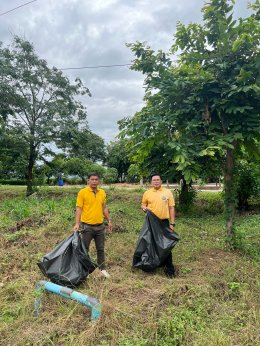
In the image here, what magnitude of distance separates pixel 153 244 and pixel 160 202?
2.11ft

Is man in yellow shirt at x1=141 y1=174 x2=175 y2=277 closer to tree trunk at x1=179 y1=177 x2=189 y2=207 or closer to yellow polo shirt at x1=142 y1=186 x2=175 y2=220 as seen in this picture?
yellow polo shirt at x1=142 y1=186 x2=175 y2=220

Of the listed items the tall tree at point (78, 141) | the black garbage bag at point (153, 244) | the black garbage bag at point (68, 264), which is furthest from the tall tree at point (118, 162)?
the black garbage bag at point (68, 264)

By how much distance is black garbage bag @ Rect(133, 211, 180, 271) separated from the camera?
15.6 ft

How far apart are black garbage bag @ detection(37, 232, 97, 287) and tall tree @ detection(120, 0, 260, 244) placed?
1.84m

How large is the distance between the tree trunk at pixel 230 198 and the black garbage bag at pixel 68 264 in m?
2.95

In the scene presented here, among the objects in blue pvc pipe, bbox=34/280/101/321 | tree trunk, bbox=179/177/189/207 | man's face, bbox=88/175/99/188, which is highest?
man's face, bbox=88/175/99/188

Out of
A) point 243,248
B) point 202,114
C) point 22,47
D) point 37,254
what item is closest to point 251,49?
point 202,114

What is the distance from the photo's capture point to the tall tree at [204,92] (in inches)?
193

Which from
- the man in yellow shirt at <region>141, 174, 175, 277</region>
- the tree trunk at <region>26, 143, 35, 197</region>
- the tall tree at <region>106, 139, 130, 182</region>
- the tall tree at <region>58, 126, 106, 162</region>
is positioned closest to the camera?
the man in yellow shirt at <region>141, 174, 175, 277</region>

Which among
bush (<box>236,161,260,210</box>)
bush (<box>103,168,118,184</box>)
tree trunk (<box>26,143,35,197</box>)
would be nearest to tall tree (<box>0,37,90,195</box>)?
tree trunk (<box>26,143,35,197</box>)

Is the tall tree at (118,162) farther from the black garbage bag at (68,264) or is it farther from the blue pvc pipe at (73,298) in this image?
the blue pvc pipe at (73,298)

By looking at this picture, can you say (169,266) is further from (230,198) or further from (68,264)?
(230,198)

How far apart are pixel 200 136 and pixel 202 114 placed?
361mm

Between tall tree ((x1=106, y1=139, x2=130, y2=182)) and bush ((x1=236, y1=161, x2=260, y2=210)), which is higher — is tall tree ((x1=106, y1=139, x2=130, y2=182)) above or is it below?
above
